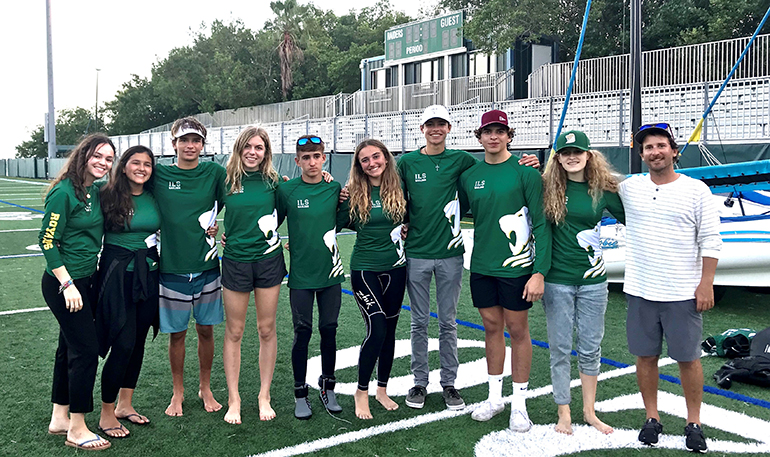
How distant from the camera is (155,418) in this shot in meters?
→ 4.46

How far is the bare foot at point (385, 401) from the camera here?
458 cm

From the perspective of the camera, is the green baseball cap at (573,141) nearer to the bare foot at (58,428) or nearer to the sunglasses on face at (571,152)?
the sunglasses on face at (571,152)

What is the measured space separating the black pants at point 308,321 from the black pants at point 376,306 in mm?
173

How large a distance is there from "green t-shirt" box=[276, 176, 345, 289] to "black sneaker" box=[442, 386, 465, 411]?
1.05 metres

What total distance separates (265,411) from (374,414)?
0.69 meters

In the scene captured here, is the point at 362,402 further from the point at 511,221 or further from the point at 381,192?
the point at 511,221

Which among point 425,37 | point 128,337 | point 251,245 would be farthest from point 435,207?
point 425,37

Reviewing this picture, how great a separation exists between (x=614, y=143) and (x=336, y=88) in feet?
100

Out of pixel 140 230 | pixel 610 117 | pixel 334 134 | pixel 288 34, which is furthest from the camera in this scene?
pixel 288 34

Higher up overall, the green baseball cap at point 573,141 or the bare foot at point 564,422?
the green baseball cap at point 573,141

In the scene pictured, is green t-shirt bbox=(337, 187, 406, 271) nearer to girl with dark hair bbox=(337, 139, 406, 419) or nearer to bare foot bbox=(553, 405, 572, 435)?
girl with dark hair bbox=(337, 139, 406, 419)

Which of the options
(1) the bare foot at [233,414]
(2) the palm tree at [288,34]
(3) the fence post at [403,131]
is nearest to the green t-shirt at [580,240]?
(1) the bare foot at [233,414]

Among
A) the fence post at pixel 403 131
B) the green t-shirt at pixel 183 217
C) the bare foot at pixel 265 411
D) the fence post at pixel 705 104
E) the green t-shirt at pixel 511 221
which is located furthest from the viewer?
the fence post at pixel 403 131

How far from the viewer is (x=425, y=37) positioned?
29.3 m
